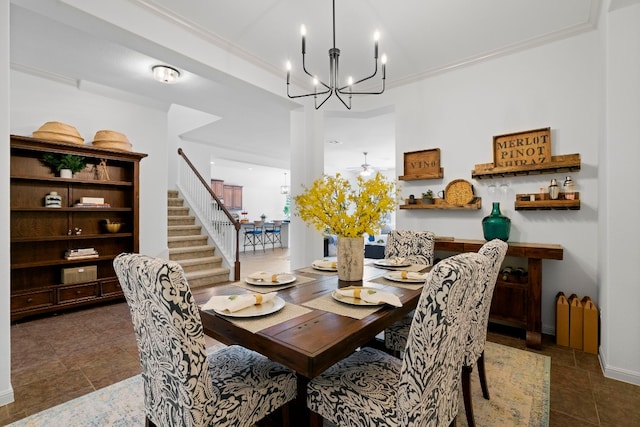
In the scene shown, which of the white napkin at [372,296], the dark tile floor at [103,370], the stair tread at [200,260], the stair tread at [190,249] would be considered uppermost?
the white napkin at [372,296]

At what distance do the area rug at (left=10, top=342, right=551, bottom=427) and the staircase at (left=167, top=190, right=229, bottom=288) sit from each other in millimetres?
2777

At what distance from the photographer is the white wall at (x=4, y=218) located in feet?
6.13

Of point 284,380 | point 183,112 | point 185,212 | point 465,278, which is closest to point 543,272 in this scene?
point 465,278

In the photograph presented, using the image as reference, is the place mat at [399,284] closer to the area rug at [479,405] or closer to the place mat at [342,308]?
the place mat at [342,308]

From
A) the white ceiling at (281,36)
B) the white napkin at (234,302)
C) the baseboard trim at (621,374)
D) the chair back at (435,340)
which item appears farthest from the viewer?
the white ceiling at (281,36)

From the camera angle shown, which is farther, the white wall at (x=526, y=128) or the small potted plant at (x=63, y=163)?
the small potted plant at (x=63, y=163)

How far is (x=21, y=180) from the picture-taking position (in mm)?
3492

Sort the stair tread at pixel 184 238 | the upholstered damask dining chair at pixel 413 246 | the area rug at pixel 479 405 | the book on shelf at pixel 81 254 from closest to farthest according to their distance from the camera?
the area rug at pixel 479 405
the upholstered damask dining chair at pixel 413 246
the book on shelf at pixel 81 254
the stair tread at pixel 184 238

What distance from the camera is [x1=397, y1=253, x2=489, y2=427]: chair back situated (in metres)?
0.97

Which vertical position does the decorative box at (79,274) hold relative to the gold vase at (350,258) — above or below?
below

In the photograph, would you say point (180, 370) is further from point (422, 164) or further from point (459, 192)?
point (422, 164)

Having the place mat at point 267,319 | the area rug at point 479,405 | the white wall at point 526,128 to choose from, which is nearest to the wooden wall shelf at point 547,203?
the white wall at point 526,128

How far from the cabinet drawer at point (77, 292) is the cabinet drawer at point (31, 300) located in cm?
9

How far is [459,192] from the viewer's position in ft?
11.2
